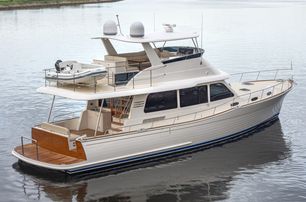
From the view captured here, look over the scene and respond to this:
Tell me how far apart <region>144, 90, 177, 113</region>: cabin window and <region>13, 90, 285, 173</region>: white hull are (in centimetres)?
99

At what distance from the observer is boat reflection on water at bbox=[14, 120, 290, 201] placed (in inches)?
680

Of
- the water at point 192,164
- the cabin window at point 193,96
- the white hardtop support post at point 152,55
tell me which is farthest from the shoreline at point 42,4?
the white hardtop support post at point 152,55

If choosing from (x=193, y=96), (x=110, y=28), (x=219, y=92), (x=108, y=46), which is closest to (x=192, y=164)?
(x=193, y=96)

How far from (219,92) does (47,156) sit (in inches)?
292

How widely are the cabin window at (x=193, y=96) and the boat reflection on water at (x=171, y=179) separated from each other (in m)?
1.91

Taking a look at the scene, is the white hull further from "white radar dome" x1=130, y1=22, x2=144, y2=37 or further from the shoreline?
the shoreline

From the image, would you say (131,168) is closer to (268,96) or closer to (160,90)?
(160,90)

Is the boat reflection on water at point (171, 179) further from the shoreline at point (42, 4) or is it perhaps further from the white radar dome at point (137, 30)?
the shoreline at point (42, 4)

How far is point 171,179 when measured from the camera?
18.5 metres

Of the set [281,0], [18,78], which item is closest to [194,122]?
[18,78]

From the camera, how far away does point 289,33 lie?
59719 mm

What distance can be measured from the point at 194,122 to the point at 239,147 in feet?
8.62

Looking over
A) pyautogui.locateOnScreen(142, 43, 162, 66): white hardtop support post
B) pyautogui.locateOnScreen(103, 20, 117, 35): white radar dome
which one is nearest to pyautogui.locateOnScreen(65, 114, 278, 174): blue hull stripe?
pyautogui.locateOnScreen(142, 43, 162, 66): white hardtop support post

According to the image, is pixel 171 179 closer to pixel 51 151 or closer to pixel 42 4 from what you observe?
pixel 51 151
